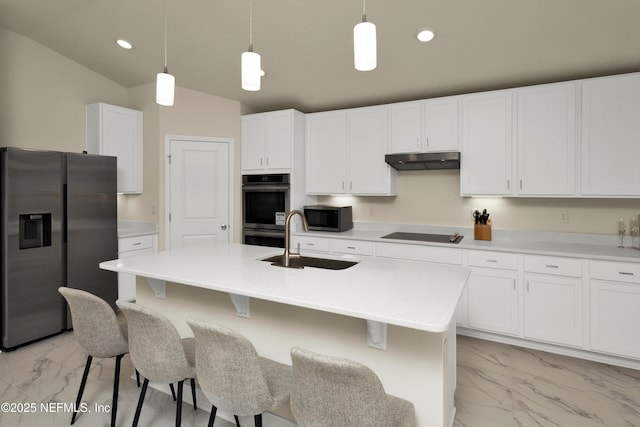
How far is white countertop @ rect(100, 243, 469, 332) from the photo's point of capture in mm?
1319

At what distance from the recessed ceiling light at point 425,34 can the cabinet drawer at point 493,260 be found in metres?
1.90

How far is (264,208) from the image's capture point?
4.35 m

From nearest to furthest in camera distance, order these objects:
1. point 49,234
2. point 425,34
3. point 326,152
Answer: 1. point 425,34
2. point 49,234
3. point 326,152

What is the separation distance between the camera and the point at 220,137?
4.51 metres

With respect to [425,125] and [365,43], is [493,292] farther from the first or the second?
[365,43]

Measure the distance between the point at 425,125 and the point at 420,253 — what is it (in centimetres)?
133

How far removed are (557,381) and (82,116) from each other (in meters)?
5.53

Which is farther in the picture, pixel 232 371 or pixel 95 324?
pixel 95 324

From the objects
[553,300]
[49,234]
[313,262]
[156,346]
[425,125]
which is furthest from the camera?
[425,125]

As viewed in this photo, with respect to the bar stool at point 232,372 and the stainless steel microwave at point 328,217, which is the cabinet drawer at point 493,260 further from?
the bar stool at point 232,372

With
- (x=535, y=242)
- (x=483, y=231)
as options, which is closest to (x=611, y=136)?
(x=535, y=242)

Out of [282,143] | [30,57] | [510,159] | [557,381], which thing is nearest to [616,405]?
[557,381]

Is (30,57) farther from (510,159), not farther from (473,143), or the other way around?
(510,159)

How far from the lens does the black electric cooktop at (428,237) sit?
3471 mm
